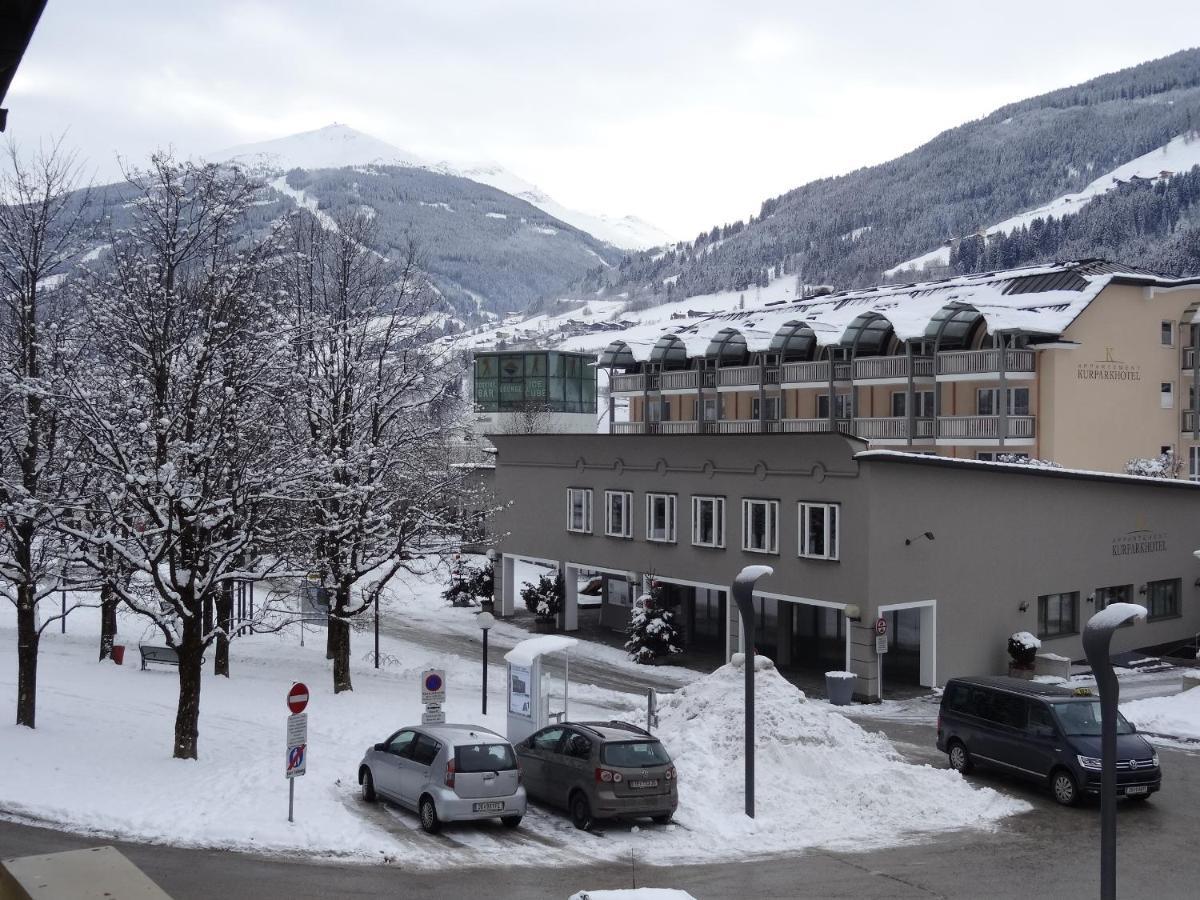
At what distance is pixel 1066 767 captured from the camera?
19.7 metres

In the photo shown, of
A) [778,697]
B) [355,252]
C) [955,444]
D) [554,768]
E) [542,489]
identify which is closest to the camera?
[554,768]

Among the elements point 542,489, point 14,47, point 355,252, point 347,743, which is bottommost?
point 347,743

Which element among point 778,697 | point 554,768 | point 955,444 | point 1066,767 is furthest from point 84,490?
point 955,444

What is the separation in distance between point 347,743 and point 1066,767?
13506 millimetres

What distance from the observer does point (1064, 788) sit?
64.8ft

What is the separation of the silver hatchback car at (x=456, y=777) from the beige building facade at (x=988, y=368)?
2705 centimetres

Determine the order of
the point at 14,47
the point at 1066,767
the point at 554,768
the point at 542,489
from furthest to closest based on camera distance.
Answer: the point at 542,489 → the point at 1066,767 → the point at 554,768 → the point at 14,47

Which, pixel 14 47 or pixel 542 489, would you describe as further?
pixel 542 489

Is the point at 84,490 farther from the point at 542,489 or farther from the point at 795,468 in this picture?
the point at 542,489

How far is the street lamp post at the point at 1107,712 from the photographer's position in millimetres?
11328

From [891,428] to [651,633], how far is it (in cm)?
1917

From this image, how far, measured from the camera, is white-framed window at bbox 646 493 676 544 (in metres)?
37.7

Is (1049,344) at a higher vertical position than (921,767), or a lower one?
higher

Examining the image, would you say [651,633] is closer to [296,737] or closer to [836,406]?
[296,737]
